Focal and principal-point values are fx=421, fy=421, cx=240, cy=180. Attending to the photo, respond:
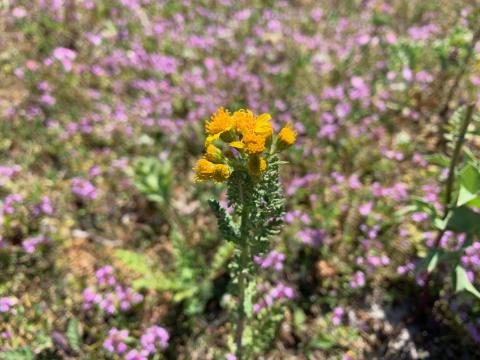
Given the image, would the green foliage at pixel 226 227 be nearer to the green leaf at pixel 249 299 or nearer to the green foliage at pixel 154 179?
the green leaf at pixel 249 299

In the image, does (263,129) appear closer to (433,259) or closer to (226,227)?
(226,227)

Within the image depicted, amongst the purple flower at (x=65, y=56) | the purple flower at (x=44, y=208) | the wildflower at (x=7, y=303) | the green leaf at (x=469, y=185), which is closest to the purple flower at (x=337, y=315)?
the green leaf at (x=469, y=185)

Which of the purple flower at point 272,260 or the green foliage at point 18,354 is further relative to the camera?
the purple flower at point 272,260

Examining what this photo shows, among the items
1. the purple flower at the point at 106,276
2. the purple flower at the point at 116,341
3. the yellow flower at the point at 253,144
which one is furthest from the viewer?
the purple flower at the point at 106,276

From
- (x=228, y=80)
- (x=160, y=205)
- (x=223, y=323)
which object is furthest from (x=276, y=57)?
(x=223, y=323)

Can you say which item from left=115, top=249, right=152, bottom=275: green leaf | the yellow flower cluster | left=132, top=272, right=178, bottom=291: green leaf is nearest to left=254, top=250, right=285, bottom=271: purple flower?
left=132, top=272, right=178, bottom=291: green leaf

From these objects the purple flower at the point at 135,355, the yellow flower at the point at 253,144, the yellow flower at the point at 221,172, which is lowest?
the purple flower at the point at 135,355
